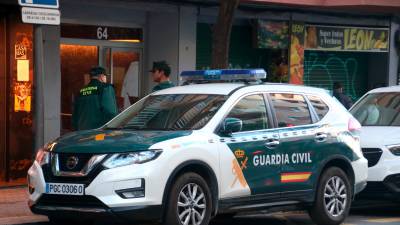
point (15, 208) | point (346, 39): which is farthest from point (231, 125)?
point (346, 39)

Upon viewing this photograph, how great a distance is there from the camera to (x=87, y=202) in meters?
8.04

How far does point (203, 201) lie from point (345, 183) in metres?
2.44

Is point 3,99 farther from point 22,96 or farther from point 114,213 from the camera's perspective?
point 114,213

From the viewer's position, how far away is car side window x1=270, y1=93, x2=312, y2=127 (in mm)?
9617

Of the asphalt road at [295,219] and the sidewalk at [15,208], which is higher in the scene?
the sidewalk at [15,208]

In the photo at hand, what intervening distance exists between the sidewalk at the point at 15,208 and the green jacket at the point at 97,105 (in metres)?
1.47

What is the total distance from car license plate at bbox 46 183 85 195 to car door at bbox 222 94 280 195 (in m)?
1.77

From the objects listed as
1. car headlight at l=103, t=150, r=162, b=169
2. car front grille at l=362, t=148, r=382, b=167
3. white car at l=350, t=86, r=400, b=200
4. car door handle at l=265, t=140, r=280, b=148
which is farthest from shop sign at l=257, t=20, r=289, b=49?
car headlight at l=103, t=150, r=162, b=169

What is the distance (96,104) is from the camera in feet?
37.0

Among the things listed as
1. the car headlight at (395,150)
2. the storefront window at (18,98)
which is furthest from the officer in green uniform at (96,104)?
the car headlight at (395,150)

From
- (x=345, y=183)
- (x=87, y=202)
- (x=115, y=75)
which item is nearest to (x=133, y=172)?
(x=87, y=202)

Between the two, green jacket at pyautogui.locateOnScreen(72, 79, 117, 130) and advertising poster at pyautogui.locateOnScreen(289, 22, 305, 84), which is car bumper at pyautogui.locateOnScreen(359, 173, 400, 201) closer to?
green jacket at pyautogui.locateOnScreen(72, 79, 117, 130)

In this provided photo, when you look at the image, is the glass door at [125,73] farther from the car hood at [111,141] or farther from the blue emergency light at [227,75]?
the car hood at [111,141]

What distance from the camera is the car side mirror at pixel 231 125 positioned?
28.6 feet
